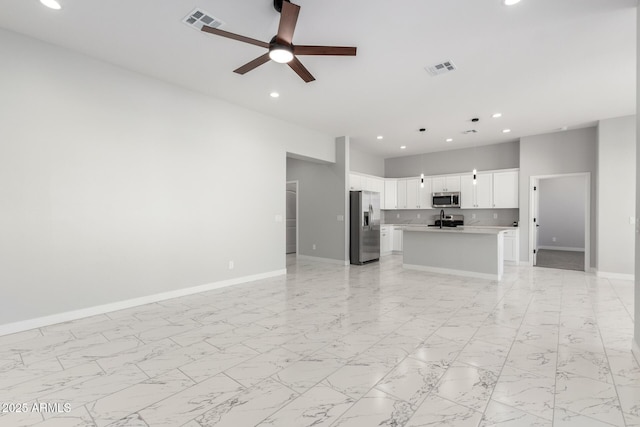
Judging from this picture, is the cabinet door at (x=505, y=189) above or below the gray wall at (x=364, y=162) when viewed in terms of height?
below

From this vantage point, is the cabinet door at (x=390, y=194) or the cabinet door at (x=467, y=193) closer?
→ the cabinet door at (x=467, y=193)

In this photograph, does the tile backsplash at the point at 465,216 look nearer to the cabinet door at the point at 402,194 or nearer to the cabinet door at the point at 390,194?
the cabinet door at the point at 402,194

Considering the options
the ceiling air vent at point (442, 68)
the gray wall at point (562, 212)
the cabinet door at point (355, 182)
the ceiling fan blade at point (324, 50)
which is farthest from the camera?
the gray wall at point (562, 212)

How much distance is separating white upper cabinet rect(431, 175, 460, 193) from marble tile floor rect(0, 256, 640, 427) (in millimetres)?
4309

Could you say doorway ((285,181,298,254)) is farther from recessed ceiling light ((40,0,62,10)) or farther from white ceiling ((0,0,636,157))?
recessed ceiling light ((40,0,62,10))

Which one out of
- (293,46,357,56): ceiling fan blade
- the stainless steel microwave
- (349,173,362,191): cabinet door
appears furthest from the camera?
the stainless steel microwave

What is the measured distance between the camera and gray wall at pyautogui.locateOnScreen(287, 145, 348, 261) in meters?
7.05

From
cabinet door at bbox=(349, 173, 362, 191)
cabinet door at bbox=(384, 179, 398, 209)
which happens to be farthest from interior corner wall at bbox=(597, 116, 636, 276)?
Answer: cabinet door at bbox=(349, 173, 362, 191)

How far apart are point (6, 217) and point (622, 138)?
29.8 feet

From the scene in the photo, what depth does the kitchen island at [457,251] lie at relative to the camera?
215 inches

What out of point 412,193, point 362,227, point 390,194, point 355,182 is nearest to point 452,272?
point 362,227

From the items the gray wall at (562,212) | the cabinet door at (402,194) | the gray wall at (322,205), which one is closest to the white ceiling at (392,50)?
the gray wall at (322,205)

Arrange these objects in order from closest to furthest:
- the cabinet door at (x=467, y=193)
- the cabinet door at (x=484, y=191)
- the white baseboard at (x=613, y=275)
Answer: the white baseboard at (x=613, y=275), the cabinet door at (x=484, y=191), the cabinet door at (x=467, y=193)

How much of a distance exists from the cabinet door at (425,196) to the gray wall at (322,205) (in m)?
2.80
